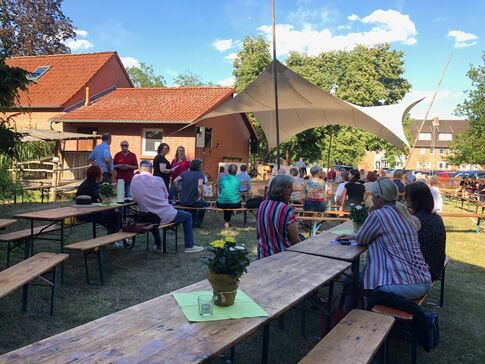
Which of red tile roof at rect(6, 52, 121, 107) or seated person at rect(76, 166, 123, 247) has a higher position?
red tile roof at rect(6, 52, 121, 107)

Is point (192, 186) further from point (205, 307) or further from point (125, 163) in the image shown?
point (205, 307)

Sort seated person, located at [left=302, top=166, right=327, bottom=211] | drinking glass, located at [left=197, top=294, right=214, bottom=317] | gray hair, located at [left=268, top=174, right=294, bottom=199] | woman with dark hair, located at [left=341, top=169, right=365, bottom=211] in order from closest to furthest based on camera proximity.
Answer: drinking glass, located at [left=197, top=294, right=214, bottom=317]
gray hair, located at [left=268, top=174, right=294, bottom=199]
seated person, located at [left=302, top=166, right=327, bottom=211]
woman with dark hair, located at [left=341, top=169, right=365, bottom=211]

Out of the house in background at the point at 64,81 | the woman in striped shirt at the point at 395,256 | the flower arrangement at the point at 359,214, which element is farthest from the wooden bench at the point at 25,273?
the house in background at the point at 64,81

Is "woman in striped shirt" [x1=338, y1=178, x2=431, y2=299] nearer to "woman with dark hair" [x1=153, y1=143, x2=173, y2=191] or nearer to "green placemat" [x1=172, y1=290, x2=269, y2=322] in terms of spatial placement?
"green placemat" [x1=172, y1=290, x2=269, y2=322]

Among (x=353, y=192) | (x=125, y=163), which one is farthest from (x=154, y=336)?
(x=353, y=192)

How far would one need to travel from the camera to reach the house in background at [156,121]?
17766 mm

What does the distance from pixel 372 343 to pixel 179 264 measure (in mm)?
3781

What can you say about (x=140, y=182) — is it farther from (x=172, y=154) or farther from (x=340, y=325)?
(x=172, y=154)

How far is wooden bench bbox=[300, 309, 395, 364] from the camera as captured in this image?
2.35 m

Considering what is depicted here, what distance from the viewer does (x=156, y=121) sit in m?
17.1

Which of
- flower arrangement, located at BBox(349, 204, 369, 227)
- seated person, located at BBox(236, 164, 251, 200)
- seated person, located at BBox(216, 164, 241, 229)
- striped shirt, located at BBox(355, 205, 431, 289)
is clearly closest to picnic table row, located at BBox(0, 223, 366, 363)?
striped shirt, located at BBox(355, 205, 431, 289)

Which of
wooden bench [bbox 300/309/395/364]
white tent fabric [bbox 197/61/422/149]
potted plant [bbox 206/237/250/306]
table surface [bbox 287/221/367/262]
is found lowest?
wooden bench [bbox 300/309/395/364]

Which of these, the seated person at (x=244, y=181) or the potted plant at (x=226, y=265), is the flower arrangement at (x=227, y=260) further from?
the seated person at (x=244, y=181)

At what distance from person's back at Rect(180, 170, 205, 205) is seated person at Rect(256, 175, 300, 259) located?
4.56 m
